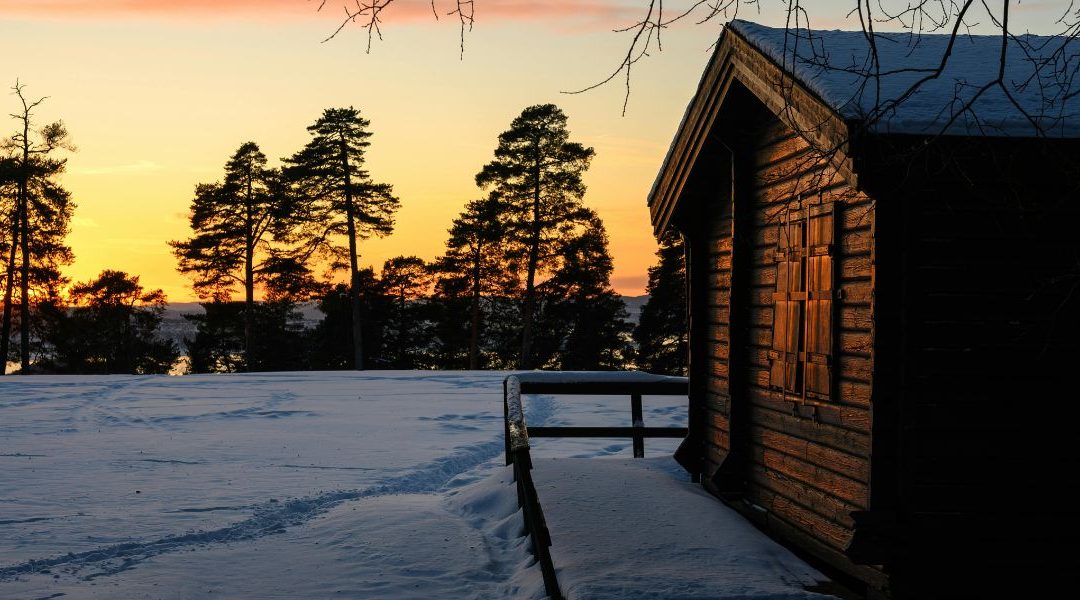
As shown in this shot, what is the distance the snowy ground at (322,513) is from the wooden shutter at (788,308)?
4.76 feet

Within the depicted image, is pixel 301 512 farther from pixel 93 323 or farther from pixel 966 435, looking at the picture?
pixel 93 323

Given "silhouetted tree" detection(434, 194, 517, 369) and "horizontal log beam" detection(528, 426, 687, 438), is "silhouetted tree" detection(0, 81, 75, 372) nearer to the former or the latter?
"silhouetted tree" detection(434, 194, 517, 369)

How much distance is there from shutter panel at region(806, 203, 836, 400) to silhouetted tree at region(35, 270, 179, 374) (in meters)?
48.5

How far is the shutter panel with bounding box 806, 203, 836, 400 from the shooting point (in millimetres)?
7387

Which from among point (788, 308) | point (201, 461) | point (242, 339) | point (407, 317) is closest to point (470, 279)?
point (407, 317)

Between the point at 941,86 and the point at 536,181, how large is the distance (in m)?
37.8

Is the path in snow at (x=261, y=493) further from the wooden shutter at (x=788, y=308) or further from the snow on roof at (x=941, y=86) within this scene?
the snow on roof at (x=941, y=86)

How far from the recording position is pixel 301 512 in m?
10.8

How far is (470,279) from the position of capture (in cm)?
5078

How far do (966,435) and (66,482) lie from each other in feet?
35.7

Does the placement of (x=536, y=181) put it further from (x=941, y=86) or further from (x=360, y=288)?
(x=941, y=86)

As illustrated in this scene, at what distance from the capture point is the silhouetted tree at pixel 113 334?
5178 centimetres

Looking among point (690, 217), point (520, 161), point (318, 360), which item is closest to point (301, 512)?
point (690, 217)

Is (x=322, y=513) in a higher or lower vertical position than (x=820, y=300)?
lower
